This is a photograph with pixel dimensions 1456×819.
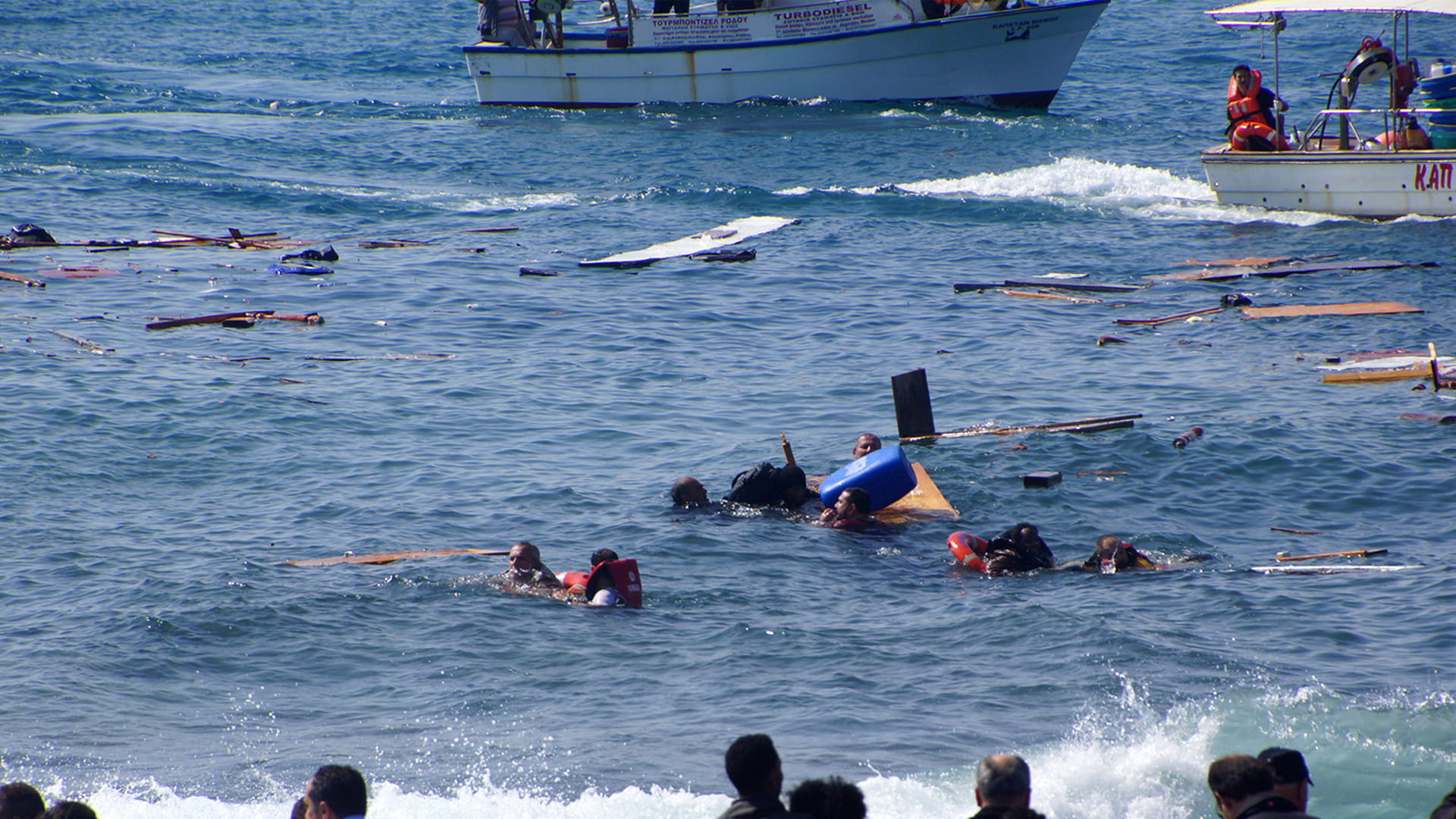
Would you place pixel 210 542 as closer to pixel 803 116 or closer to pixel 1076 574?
pixel 1076 574

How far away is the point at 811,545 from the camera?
42.0 feet

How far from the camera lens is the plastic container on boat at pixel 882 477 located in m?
12.8

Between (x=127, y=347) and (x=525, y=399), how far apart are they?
6275 millimetres

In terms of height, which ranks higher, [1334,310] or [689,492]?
[1334,310]

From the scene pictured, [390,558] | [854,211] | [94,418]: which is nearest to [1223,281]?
[854,211]

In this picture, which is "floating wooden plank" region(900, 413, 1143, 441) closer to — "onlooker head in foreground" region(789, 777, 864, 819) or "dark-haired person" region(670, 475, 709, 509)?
"dark-haired person" region(670, 475, 709, 509)

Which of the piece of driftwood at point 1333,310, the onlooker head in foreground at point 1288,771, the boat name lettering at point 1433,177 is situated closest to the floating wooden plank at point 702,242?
the piece of driftwood at point 1333,310

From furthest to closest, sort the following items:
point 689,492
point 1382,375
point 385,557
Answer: point 1382,375, point 689,492, point 385,557

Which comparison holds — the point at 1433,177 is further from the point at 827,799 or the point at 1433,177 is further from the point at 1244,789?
the point at 827,799

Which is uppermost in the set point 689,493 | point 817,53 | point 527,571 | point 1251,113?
point 817,53

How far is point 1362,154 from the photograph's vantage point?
77.5ft

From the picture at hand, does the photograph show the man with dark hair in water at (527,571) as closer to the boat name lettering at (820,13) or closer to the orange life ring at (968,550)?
the orange life ring at (968,550)

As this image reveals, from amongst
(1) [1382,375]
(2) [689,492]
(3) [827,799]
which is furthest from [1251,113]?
(3) [827,799]

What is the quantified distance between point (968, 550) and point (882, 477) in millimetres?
1283
